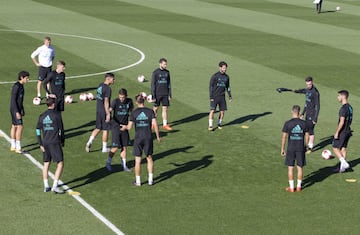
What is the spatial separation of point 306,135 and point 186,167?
329cm

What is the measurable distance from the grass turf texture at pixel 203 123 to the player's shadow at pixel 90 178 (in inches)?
1.9

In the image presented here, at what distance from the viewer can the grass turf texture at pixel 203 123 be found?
17.1 m

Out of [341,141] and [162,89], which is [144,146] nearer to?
[341,141]

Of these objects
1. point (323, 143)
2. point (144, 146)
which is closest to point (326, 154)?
point (323, 143)

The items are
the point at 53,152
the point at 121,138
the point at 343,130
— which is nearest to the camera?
the point at 53,152

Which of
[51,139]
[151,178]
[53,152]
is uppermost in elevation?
[51,139]

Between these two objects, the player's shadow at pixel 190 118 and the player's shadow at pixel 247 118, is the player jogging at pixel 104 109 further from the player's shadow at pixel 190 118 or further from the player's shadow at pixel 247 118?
the player's shadow at pixel 247 118

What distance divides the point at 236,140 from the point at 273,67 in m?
12.1

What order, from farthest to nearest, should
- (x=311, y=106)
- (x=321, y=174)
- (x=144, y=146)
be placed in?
(x=311, y=106), (x=321, y=174), (x=144, y=146)

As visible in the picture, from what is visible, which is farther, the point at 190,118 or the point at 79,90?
the point at 79,90

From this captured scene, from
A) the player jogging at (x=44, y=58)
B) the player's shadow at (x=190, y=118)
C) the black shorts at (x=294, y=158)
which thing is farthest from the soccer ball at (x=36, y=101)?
the black shorts at (x=294, y=158)

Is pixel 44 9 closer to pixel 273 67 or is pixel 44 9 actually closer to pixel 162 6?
pixel 162 6

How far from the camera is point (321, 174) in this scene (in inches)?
799

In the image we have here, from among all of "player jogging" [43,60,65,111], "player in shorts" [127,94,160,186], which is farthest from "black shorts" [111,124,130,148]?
"player jogging" [43,60,65,111]
